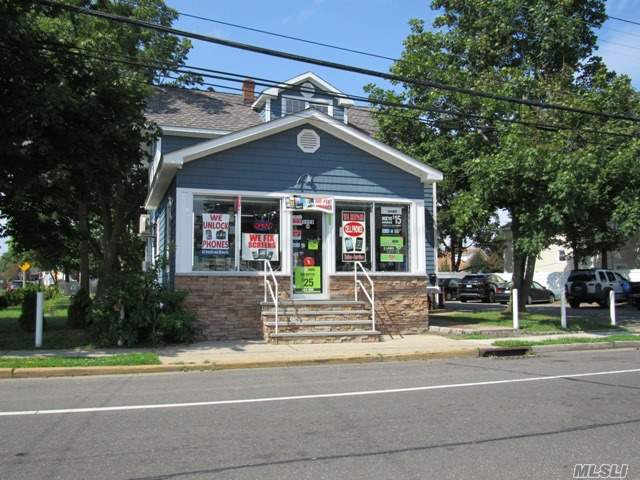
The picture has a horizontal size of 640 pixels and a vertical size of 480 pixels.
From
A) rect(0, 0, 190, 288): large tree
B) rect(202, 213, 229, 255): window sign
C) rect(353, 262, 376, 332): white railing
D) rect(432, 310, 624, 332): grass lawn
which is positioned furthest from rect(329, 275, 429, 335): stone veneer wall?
rect(0, 0, 190, 288): large tree

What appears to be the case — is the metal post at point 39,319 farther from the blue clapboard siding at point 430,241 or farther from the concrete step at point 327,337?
the blue clapboard siding at point 430,241

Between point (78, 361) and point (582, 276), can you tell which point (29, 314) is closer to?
point (78, 361)

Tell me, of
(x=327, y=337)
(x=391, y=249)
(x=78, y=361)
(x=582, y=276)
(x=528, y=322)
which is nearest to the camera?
(x=78, y=361)

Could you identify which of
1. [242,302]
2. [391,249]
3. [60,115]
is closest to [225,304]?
Answer: [242,302]

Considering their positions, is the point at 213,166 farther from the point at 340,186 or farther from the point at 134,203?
the point at 134,203

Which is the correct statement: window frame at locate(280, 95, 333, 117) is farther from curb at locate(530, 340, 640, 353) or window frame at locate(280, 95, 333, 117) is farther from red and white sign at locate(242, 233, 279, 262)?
curb at locate(530, 340, 640, 353)

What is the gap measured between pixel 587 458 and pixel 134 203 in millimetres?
22111

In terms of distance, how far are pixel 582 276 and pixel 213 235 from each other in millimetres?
22939

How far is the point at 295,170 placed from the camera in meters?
15.1

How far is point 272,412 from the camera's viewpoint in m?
6.86

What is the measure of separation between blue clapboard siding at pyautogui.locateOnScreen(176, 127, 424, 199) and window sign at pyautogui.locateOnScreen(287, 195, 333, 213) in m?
0.24

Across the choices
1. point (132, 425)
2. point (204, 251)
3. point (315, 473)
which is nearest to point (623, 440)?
point (315, 473)

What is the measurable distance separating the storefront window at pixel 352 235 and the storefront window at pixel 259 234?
1626 millimetres

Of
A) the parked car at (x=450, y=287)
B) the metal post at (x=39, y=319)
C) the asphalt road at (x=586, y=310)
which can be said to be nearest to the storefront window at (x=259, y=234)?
the metal post at (x=39, y=319)
